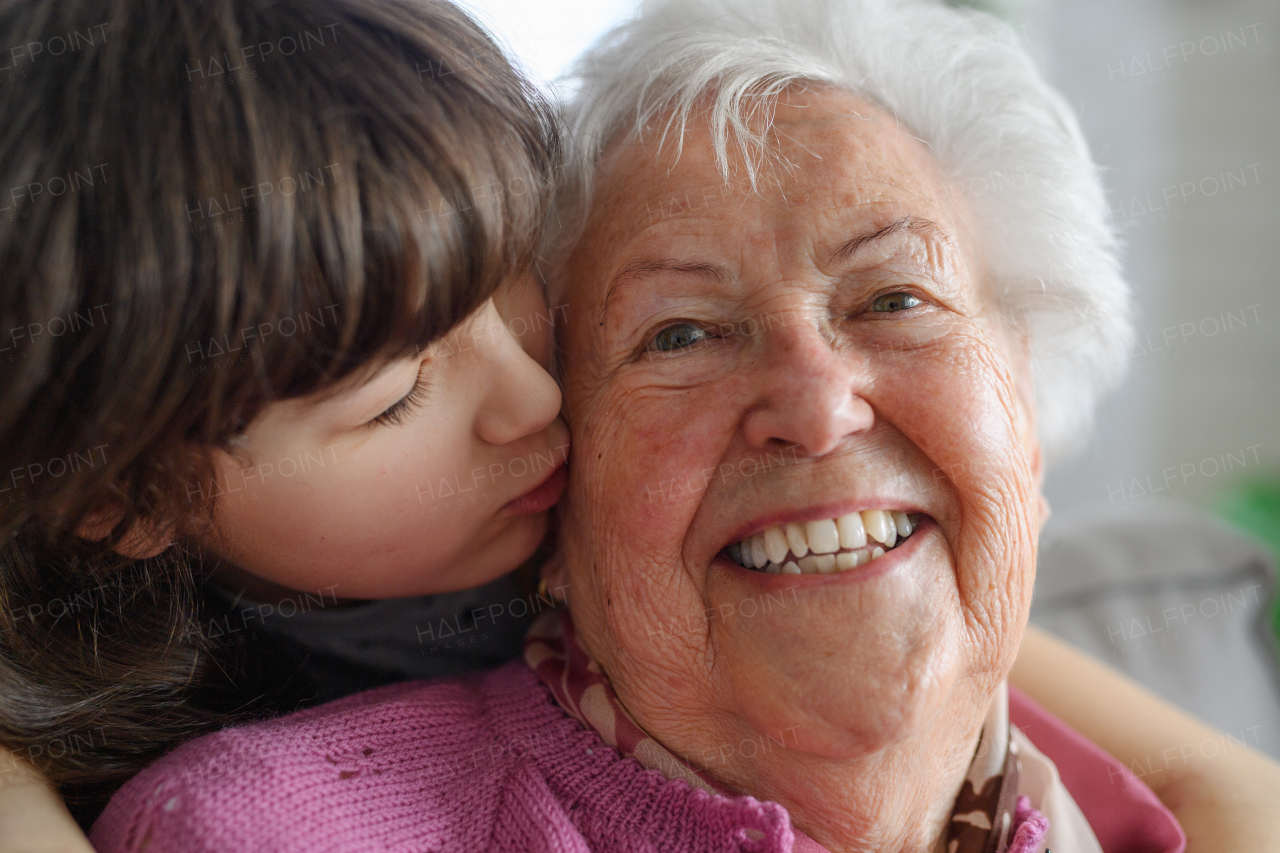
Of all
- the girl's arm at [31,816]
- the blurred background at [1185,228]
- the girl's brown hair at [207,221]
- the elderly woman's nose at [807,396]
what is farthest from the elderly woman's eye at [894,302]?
the blurred background at [1185,228]

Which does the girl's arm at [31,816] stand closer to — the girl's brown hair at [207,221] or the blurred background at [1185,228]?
the girl's brown hair at [207,221]

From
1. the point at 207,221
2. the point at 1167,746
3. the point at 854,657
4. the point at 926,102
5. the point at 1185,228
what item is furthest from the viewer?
the point at 1185,228

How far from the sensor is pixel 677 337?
1280mm

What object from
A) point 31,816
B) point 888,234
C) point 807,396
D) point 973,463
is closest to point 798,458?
→ point 807,396

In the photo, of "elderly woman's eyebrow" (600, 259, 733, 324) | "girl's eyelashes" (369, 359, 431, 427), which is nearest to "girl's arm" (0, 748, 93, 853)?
"girl's eyelashes" (369, 359, 431, 427)

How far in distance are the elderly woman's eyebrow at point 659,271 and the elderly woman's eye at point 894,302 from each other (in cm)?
21

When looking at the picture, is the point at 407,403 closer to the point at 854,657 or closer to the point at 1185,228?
the point at 854,657

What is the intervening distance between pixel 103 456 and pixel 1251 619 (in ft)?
8.19

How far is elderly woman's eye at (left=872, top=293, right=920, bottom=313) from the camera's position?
4.08ft

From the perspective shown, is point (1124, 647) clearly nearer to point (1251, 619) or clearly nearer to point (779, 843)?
point (1251, 619)

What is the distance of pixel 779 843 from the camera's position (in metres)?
1.10

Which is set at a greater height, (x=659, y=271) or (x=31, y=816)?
(x=659, y=271)

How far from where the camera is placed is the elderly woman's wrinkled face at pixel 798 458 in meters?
1.11

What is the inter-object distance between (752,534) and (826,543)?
0.09 meters
